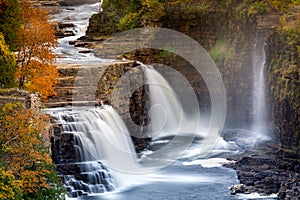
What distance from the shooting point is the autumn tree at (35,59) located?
26802 mm

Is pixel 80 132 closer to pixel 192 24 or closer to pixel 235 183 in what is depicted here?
pixel 235 183

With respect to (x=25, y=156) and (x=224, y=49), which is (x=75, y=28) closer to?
(x=224, y=49)

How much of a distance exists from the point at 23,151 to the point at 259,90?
64.2 feet

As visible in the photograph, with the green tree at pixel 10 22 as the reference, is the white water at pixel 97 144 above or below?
below

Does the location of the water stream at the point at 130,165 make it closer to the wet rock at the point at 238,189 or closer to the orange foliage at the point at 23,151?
the wet rock at the point at 238,189

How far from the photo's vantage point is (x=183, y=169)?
97.6 ft

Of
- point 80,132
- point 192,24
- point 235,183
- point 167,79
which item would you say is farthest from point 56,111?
point 192,24

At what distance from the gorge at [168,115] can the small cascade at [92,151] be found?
0.14 ft

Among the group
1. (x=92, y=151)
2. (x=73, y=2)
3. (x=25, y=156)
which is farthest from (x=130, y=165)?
(x=73, y=2)

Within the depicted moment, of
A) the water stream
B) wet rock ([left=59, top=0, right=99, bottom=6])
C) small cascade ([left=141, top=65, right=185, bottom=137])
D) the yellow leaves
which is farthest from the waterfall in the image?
wet rock ([left=59, top=0, right=99, bottom=6])

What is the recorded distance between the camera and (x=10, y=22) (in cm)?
2752

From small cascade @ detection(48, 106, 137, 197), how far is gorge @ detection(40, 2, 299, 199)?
44 mm

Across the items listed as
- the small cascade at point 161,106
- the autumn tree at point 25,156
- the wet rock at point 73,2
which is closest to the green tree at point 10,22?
the autumn tree at point 25,156

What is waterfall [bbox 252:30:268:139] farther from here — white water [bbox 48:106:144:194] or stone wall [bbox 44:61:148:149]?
white water [bbox 48:106:144:194]
